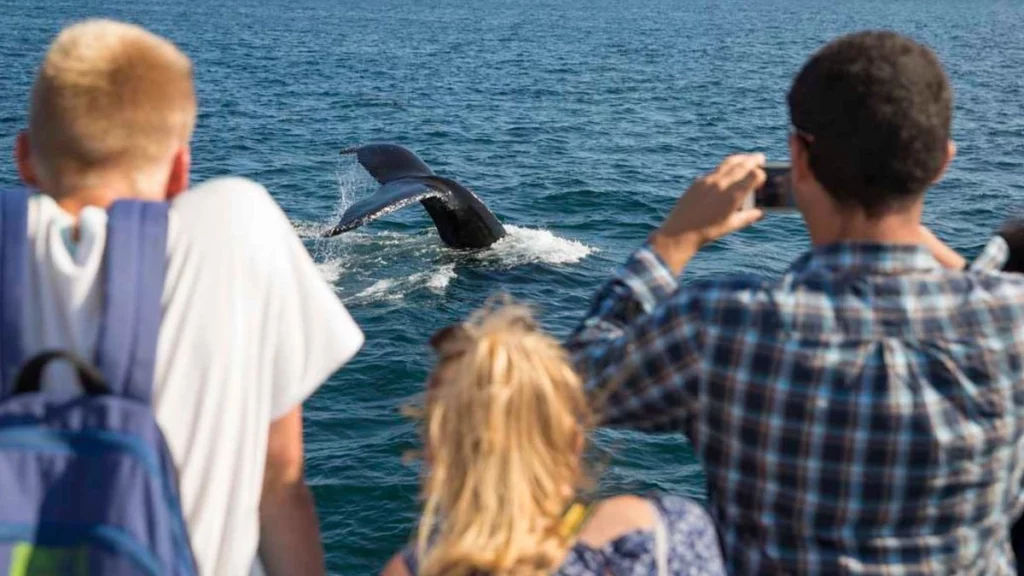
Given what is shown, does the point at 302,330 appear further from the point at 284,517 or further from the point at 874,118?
the point at 874,118

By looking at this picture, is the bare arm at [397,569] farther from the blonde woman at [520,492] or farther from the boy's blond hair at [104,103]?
the boy's blond hair at [104,103]

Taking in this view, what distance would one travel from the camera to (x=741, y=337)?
249 centimetres

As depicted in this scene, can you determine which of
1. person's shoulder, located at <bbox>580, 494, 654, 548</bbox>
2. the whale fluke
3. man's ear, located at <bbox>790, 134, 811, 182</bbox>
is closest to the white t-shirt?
person's shoulder, located at <bbox>580, 494, 654, 548</bbox>

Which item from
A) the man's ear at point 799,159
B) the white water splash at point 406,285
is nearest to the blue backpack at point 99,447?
the man's ear at point 799,159

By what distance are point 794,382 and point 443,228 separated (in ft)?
44.7

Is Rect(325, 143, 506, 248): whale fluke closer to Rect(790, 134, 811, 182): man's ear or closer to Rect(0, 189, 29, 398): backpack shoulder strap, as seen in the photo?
Rect(790, 134, 811, 182): man's ear

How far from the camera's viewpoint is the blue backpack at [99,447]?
7.03 ft

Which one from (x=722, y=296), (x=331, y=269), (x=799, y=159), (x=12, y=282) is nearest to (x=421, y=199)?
(x=331, y=269)

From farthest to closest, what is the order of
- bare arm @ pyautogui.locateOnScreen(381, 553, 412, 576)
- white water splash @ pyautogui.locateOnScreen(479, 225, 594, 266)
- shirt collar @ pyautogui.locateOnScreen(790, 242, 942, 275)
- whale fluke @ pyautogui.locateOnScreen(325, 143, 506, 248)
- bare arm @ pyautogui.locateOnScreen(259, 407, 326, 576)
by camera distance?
white water splash @ pyautogui.locateOnScreen(479, 225, 594, 266)
whale fluke @ pyautogui.locateOnScreen(325, 143, 506, 248)
bare arm @ pyautogui.locateOnScreen(259, 407, 326, 576)
shirt collar @ pyautogui.locateOnScreen(790, 242, 942, 275)
bare arm @ pyautogui.locateOnScreen(381, 553, 412, 576)

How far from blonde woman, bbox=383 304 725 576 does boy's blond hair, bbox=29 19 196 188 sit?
0.67 m

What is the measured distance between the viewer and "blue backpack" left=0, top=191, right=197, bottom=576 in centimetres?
214

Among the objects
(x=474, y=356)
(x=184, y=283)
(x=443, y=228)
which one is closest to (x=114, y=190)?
(x=184, y=283)

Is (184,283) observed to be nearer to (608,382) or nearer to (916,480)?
(608,382)

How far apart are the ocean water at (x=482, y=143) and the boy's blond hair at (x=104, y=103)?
105 cm
